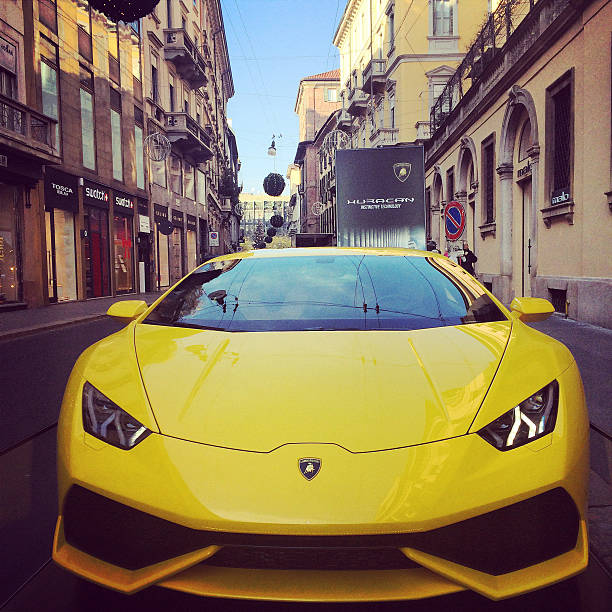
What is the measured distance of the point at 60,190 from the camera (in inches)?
733

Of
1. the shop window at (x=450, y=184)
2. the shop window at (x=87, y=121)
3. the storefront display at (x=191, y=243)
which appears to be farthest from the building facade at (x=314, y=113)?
the shop window at (x=87, y=121)

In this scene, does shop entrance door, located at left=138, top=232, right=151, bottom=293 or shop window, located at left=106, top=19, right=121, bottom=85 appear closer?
shop window, located at left=106, top=19, right=121, bottom=85

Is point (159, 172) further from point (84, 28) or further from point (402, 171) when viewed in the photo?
point (402, 171)

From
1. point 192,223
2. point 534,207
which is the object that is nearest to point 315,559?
point 534,207

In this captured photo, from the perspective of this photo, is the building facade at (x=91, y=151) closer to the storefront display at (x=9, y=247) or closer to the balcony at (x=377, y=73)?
the storefront display at (x=9, y=247)

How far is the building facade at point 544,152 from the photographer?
11039 mm

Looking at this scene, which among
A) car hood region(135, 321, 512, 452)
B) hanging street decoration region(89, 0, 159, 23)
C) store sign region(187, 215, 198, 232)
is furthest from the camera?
store sign region(187, 215, 198, 232)

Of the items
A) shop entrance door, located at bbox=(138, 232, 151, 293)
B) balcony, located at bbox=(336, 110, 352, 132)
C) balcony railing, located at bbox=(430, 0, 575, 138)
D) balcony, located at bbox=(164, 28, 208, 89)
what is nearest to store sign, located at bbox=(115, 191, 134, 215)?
shop entrance door, located at bbox=(138, 232, 151, 293)

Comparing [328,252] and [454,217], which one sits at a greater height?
[454,217]

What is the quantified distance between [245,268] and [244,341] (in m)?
0.93

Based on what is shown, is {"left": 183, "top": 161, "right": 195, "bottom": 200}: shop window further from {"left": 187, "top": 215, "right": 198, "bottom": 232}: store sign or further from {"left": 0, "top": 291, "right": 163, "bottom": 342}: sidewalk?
{"left": 0, "top": 291, "right": 163, "bottom": 342}: sidewalk

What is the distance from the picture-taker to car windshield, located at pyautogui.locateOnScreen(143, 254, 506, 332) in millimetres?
2752

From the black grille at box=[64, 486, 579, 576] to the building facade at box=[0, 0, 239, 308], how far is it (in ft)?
49.2

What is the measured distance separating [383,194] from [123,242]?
12994 millimetres
